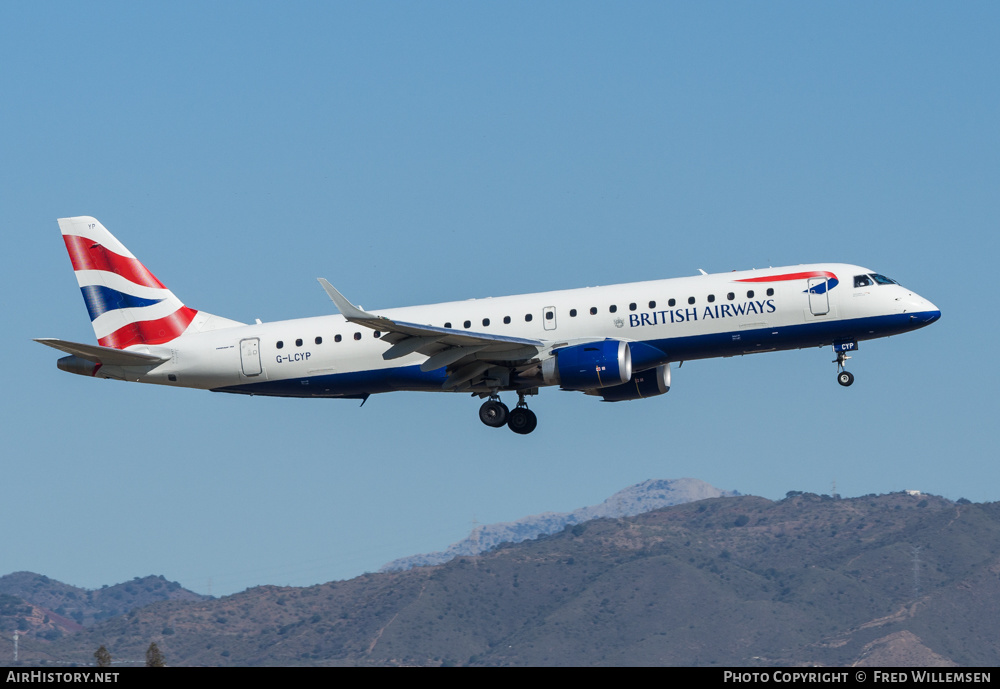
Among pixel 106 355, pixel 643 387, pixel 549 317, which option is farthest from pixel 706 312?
pixel 106 355

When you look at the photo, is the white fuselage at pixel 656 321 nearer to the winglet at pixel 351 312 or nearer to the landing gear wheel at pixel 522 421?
the landing gear wheel at pixel 522 421

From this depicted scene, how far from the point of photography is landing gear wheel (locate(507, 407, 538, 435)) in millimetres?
52188

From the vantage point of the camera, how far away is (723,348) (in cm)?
4847

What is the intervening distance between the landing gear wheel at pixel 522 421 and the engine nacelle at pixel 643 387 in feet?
8.54

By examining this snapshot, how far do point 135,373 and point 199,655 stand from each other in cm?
15492

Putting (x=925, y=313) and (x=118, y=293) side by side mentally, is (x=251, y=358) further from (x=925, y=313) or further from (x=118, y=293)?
(x=925, y=313)

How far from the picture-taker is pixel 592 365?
156 ft

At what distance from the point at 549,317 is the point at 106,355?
56.3 feet

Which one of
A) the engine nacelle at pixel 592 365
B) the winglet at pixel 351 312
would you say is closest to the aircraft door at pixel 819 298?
Answer: the engine nacelle at pixel 592 365

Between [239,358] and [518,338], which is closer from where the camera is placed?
[518,338]

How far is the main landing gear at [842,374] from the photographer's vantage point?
4934 centimetres
